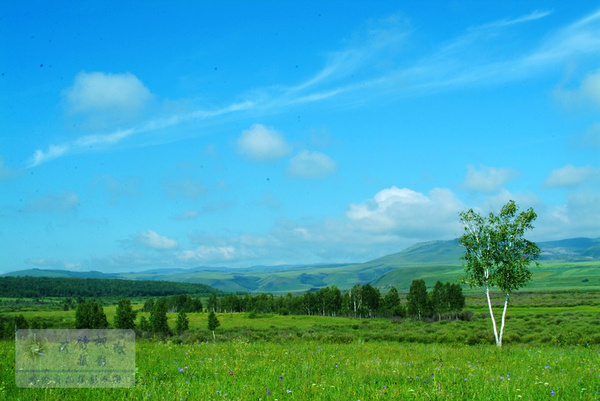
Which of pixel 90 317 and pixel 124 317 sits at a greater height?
pixel 90 317

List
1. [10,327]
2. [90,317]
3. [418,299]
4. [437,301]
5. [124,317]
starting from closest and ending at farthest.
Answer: [10,327]
[90,317]
[124,317]
[437,301]
[418,299]

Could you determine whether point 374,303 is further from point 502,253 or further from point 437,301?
point 502,253

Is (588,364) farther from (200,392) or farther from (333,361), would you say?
(200,392)

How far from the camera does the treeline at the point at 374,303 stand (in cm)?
13875

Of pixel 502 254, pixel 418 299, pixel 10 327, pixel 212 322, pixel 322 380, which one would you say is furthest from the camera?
pixel 418 299

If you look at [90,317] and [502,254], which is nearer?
[502,254]

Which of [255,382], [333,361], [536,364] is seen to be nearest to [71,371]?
[255,382]

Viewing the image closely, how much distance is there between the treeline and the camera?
13875cm

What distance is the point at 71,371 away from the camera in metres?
9.61

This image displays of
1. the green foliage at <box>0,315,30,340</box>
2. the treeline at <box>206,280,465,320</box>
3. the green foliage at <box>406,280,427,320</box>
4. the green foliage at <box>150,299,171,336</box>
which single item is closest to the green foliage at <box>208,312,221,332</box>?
the green foliage at <box>150,299,171,336</box>

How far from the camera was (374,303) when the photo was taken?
166m

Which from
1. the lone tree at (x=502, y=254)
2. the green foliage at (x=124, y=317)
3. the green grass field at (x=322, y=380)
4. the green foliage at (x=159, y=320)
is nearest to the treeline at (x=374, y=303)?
the green foliage at (x=159, y=320)

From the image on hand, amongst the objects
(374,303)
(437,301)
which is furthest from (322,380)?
(374,303)

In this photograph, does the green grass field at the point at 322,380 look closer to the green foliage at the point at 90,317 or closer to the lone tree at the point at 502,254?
the lone tree at the point at 502,254
